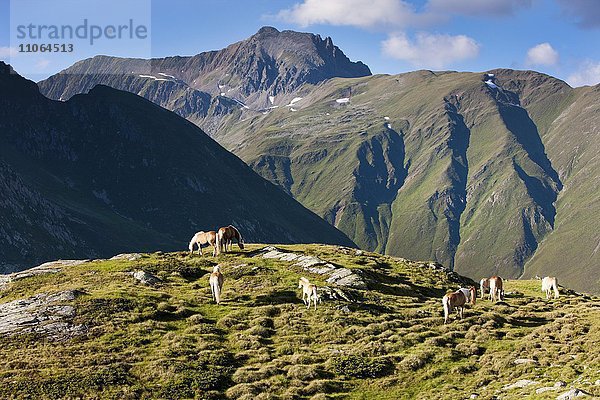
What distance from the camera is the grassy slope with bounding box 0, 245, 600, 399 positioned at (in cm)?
3294

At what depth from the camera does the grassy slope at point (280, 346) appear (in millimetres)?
32938

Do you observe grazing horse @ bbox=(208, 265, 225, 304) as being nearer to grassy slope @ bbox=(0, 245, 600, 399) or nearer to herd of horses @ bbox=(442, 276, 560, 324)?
grassy slope @ bbox=(0, 245, 600, 399)

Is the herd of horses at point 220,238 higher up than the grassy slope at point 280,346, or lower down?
higher up

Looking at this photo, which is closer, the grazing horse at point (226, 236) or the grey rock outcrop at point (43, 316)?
the grey rock outcrop at point (43, 316)

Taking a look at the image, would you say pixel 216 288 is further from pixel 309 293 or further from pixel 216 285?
pixel 309 293

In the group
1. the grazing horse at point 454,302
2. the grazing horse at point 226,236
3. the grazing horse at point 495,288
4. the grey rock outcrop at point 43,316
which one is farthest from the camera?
the grazing horse at point 226,236

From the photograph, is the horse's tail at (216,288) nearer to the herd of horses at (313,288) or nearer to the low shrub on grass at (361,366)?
the herd of horses at (313,288)

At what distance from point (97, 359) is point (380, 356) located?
19.4 meters

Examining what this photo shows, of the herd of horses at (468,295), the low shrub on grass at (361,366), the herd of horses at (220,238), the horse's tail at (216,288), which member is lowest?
the low shrub on grass at (361,366)

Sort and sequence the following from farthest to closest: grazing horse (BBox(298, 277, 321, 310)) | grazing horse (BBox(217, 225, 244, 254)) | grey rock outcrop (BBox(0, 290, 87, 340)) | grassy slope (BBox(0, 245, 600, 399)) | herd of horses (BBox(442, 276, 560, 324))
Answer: grazing horse (BBox(217, 225, 244, 254))
grazing horse (BBox(298, 277, 321, 310))
herd of horses (BBox(442, 276, 560, 324))
grey rock outcrop (BBox(0, 290, 87, 340))
grassy slope (BBox(0, 245, 600, 399))

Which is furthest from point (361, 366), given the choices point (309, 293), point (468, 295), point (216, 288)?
point (468, 295)

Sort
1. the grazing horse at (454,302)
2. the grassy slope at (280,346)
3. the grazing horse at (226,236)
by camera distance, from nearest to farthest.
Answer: the grassy slope at (280,346) → the grazing horse at (454,302) → the grazing horse at (226,236)

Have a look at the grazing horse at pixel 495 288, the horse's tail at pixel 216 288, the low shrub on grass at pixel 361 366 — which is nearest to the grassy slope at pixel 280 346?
the low shrub on grass at pixel 361 366

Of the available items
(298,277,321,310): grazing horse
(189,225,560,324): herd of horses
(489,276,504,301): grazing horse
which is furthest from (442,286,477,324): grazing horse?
(489,276,504,301): grazing horse
